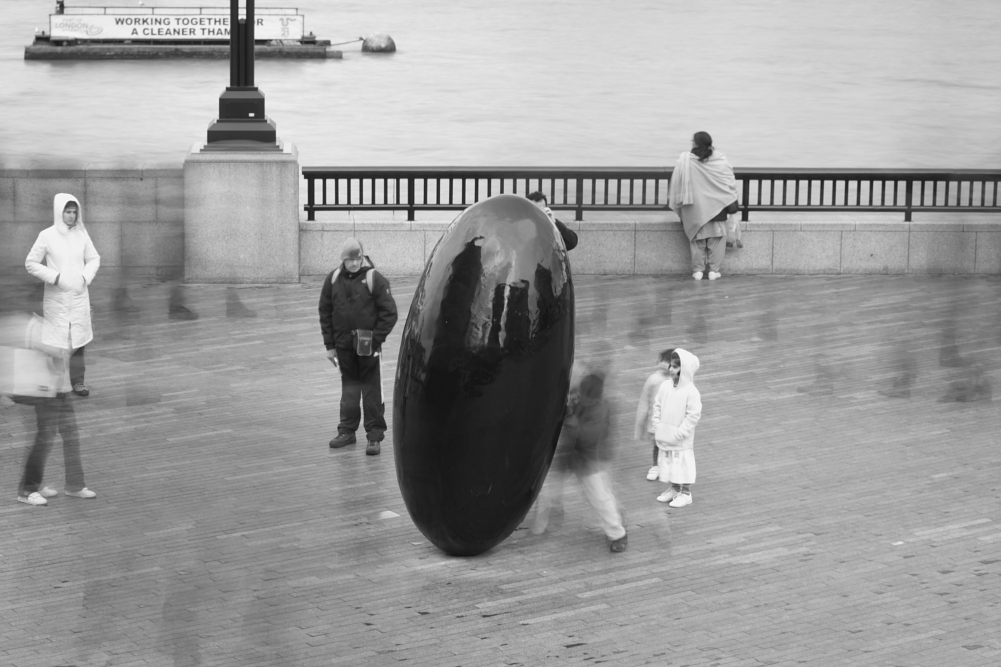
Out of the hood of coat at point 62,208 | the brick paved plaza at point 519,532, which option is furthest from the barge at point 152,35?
the hood of coat at point 62,208

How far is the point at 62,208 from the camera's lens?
456cm

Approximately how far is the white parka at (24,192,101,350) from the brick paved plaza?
0.18 meters

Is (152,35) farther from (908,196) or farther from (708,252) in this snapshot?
(908,196)

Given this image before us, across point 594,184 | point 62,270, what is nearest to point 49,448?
point 62,270

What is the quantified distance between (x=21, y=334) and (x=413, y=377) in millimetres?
842

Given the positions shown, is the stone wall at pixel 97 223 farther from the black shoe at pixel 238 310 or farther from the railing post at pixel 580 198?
the railing post at pixel 580 198

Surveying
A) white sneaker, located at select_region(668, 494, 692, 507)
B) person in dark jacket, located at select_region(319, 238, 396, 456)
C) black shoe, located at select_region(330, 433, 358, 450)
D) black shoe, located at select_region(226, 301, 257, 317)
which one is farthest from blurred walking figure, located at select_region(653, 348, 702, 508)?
black shoe, located at select_region(226, 301, 257, 317)

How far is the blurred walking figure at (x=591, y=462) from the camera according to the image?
6.52 m

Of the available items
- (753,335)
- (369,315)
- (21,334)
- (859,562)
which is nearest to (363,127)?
(753,335)

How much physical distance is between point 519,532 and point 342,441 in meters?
1.88

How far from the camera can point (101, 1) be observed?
5544 cm

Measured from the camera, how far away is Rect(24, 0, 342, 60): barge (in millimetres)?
44438

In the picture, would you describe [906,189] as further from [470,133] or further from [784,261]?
[470,133]

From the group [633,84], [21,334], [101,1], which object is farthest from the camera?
[101,1]
